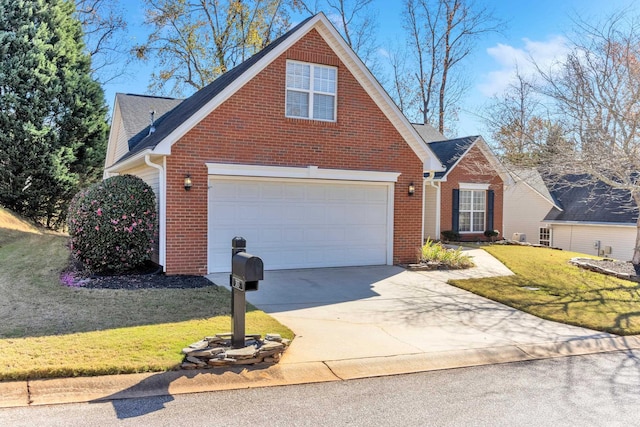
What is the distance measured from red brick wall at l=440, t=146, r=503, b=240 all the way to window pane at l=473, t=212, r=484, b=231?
308mm

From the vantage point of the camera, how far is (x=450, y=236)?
20.6m

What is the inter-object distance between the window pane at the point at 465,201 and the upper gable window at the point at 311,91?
11.0 m

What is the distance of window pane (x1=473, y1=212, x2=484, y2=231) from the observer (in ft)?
71.5

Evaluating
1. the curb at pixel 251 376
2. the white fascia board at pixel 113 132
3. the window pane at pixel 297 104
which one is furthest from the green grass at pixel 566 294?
the white fascia board at pixel 113 132

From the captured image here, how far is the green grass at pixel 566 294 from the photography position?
8.26 m

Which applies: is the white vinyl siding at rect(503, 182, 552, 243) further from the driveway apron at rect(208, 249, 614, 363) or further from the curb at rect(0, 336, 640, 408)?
the curb at rect(0, 336, 640, 408)

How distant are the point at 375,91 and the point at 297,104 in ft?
6.94

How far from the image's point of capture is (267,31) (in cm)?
3055

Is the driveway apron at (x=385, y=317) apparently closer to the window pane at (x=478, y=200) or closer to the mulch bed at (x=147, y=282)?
the mulch bed at (x=147, y=282)

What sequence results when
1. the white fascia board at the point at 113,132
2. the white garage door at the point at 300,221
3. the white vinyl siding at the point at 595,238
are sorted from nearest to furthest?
the white garage door at the point at 300,221
the white fascia board at the point at 113,132
the white vinyl siding at the point at 595,238

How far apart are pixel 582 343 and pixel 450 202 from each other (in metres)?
14.5

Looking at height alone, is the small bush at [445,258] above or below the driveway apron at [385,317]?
above

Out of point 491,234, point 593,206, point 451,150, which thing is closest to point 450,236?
point 491,234

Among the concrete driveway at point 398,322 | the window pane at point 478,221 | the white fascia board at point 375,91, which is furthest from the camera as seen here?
the window pane at point 478,221
